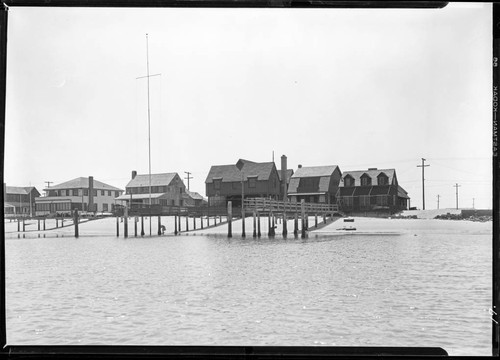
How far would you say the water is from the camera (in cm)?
786

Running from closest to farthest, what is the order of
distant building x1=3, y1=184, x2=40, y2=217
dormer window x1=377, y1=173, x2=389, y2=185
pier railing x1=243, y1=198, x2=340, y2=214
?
1. distant building x1=3, y1=184, x2=40, y2=217
2. dormer window x1=377, y1=173, x2=389, y2=185
3. pier railing x1=243, y1=198, x2=340, y2=214

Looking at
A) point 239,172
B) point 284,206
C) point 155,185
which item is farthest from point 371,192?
point 155,185

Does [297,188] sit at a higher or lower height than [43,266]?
higher

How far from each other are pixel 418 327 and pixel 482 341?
3.38ft

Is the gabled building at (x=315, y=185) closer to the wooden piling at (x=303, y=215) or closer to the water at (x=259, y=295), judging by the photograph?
the wooden piling at (x=303, y=215)

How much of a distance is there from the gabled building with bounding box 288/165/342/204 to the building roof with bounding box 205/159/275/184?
2.68ft

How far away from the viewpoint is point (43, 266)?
16781 millimetres

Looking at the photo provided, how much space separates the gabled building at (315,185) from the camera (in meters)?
11.9

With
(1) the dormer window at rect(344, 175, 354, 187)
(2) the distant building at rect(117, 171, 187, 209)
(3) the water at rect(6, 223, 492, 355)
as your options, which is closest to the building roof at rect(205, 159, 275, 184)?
(2) the distant building at rect(117, 171, 187, 209)

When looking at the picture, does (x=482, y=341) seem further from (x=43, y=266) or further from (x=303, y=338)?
(x=43, y=266)

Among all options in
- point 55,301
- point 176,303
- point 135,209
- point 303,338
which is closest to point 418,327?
point 303,338

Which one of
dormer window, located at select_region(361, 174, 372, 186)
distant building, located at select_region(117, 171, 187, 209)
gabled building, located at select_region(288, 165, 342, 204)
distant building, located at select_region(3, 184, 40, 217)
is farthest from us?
gabled building, located at select_region(288, 165, 342, 204)

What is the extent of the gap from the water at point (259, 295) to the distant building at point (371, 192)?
79.4 inches

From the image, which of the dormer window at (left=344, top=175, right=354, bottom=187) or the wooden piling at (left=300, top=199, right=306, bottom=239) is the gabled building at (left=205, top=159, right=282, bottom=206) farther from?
the wooden piling at (left=300, top=199, right=306, bottom=239)
